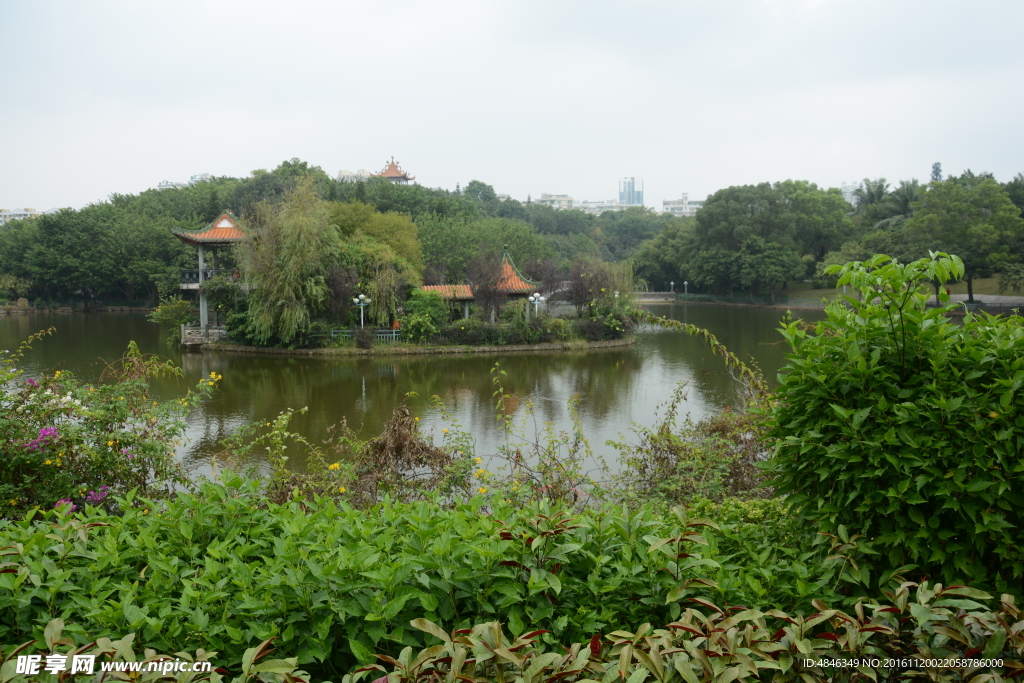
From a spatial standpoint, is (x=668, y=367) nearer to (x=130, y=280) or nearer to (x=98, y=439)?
(x=98, y=439)

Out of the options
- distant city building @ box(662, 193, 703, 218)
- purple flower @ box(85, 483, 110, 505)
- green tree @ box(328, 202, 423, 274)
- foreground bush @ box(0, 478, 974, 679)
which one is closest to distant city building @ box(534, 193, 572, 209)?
distant city building @ box(662, 193, 703, 218)

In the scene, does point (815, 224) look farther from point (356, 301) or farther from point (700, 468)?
point (700, 468)

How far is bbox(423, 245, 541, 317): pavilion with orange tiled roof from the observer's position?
63.6 ft

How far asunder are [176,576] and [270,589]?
367 millimetres

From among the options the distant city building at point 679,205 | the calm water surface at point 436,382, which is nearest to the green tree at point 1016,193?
the calm water surface at point 436,382

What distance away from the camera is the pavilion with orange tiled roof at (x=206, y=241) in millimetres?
19453

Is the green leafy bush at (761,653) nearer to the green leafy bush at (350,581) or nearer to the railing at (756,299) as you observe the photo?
the green leafy bush at (350,581)

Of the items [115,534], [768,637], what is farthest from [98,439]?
[768,637]

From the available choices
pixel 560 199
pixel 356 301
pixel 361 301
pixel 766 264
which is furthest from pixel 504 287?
pixel 560 199

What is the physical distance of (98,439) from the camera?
4297mm

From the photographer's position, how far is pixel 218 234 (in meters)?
20.0

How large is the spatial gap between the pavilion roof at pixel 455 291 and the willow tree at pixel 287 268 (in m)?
3.01

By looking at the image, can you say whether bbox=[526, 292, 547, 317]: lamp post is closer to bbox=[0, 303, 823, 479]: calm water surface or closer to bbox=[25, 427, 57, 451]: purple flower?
bbox=[0, 303, 823, 479]: calm water surface

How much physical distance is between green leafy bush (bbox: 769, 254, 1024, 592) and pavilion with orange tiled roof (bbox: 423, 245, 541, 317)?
1682 cm
